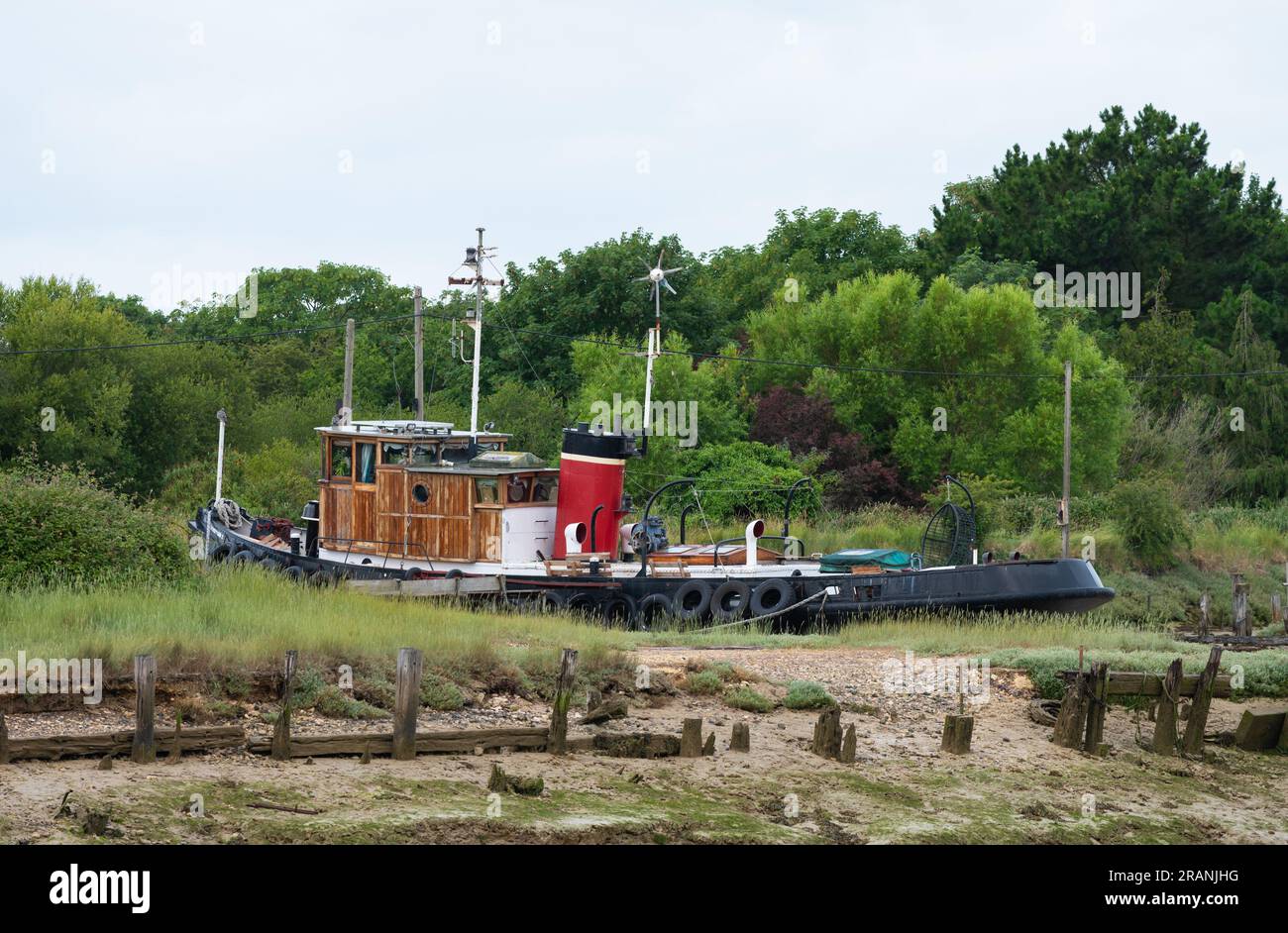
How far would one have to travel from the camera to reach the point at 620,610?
28.7 metres

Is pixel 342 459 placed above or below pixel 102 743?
above

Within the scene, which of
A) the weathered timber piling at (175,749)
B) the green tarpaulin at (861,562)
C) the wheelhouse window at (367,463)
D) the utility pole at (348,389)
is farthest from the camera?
the utility pole at (348,389)

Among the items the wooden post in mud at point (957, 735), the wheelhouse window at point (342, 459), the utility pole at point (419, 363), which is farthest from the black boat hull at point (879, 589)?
the wooden post in mud at point (957, 735)

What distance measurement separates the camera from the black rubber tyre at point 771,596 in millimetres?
28047

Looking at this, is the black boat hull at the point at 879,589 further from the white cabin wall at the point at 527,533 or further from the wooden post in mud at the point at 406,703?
the wooden post in mud at the point at 406,703

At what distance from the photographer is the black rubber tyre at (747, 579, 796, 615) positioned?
1104 inches

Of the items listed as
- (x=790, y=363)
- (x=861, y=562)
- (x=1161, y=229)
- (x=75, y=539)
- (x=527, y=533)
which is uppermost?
(x=1161, y=229)

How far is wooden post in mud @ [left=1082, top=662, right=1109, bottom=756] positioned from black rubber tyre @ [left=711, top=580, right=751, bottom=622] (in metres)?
8.94

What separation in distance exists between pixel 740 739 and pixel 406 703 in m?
3.88

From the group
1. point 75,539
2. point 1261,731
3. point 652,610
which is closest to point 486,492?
point 652,610

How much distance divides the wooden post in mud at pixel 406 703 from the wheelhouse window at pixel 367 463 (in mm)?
14548

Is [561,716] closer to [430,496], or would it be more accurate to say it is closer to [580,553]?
[580,553]

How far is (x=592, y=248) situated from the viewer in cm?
5775
